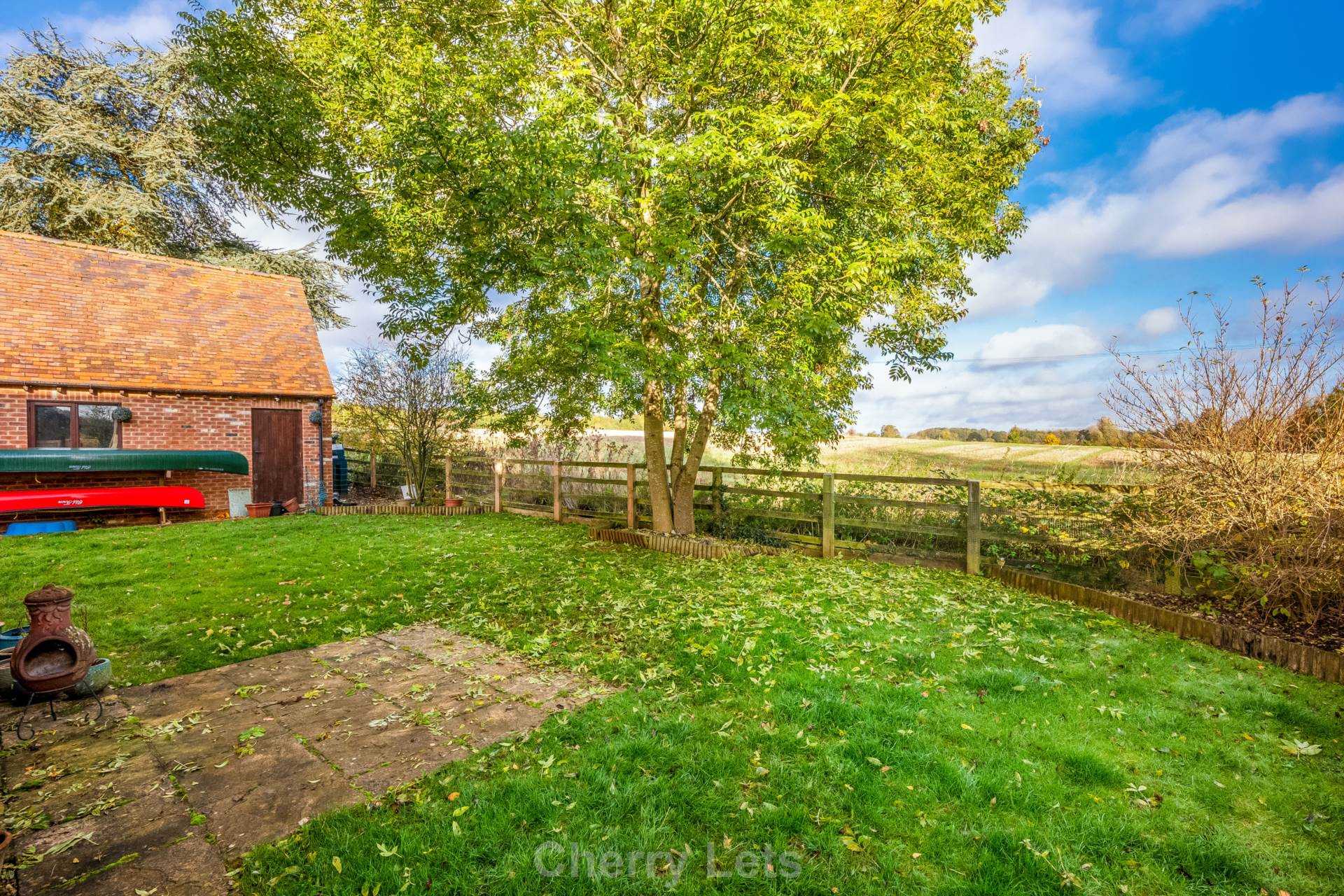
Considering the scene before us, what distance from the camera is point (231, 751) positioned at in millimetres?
3523

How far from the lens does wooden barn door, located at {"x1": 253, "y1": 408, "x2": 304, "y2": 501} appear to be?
15.4m

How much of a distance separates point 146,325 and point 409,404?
Result: 20.3 ft

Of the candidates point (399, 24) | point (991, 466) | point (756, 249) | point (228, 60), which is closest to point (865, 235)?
point (756, 249)

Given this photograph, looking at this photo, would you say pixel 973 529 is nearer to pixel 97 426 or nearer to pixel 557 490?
pixel 557 490

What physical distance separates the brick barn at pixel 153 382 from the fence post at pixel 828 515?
13.1 metres

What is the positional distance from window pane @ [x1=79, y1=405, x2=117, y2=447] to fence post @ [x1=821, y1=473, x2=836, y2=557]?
603 inches

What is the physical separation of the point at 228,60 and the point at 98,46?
1169cm

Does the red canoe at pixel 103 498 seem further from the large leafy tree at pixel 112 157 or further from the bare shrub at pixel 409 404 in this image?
the large leafy tree at pixel 112 157

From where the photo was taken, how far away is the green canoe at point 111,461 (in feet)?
38.7

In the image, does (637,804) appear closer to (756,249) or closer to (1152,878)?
(1152,878)

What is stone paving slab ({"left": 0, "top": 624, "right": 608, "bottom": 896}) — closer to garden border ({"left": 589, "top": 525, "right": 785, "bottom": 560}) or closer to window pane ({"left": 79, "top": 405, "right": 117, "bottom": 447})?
garden border ({"left": 589, "top": 525, "right": 785, "bottom": 560})

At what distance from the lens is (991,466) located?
1010cm

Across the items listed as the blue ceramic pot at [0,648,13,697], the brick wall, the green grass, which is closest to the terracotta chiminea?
the blue ceramic pot at [0,648,13,697]

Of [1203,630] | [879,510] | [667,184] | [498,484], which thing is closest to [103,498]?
[498,484]
